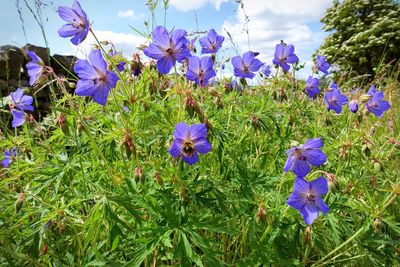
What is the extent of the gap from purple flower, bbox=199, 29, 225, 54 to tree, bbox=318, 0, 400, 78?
577 inches

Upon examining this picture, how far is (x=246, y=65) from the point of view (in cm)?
266

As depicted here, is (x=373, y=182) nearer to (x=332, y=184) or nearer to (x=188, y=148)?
(x=332, y=184)

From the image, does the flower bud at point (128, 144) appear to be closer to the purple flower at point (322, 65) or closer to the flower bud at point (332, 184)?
the flower bud at point (332, 184)

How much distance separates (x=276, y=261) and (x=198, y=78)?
96 cm

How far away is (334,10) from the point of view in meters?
18.2

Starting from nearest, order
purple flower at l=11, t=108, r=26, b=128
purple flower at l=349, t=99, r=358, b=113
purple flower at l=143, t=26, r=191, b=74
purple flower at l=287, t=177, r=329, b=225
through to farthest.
Result: purple flower at l=287, t=177, r=329, b=225, purple flower at l=143, t=26, r=191, b=74, purple flower at l=349, t=99, r=358, b=113, purple flower at l=11, t=108, r=26, b=128

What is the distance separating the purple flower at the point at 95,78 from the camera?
1.76 metres

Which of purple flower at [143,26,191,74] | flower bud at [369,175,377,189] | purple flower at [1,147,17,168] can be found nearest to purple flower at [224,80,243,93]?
purple flower at [143,26,191,74]

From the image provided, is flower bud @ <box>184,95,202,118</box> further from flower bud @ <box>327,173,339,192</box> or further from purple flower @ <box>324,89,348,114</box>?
purple flower @ <box>324,89,348,114</box>

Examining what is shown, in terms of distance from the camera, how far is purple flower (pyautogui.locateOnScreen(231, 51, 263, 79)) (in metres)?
2.63

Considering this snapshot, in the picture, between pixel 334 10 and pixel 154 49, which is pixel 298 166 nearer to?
pixel 154 49

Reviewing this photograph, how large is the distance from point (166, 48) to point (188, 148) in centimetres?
51

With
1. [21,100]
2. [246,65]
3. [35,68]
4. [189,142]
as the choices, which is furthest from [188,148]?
[21,100]

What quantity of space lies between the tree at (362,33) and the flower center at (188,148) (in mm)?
15769
